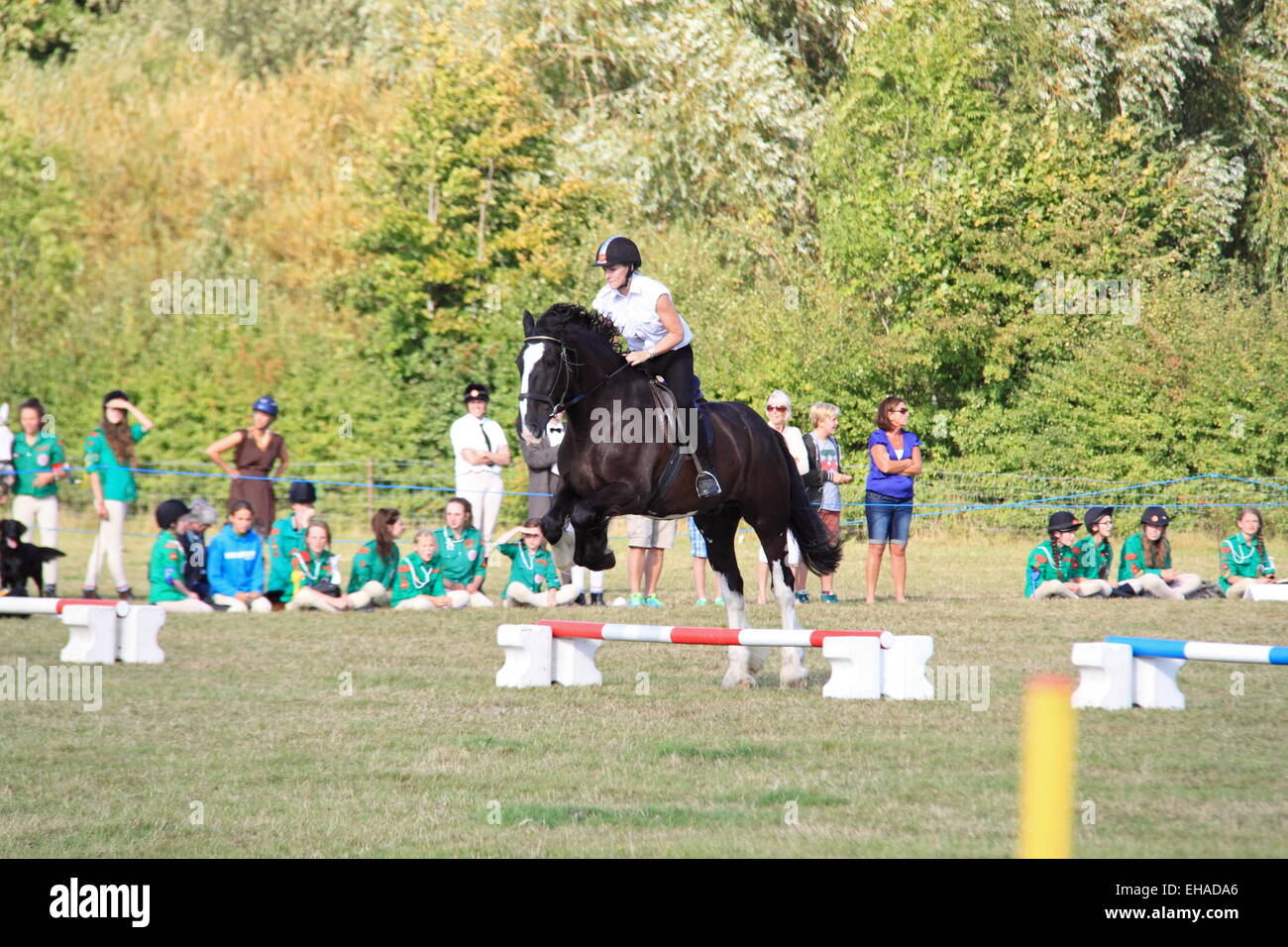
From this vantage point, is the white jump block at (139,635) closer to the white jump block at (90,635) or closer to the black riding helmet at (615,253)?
the white jump block at (90,635)

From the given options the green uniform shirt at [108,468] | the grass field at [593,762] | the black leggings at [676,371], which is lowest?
the grass field at [593,762]

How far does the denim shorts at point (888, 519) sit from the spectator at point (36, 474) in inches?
350

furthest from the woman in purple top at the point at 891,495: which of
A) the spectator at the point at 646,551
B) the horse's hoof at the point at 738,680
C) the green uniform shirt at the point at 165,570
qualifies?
the green uniform shirt at the point at 165,570

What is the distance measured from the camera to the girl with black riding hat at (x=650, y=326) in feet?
32.1

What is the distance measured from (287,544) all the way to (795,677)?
7.32m

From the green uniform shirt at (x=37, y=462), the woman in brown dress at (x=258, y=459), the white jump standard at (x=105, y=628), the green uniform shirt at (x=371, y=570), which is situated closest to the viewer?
the white jump standard at (x=105, y=628)

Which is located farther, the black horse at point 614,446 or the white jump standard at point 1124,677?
the black horse at point 614,446

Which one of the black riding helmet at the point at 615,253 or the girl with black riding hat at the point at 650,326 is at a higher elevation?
the black riding helmet at the point at 615,253

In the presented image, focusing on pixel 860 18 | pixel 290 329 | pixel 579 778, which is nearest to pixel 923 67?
pixel 860 18

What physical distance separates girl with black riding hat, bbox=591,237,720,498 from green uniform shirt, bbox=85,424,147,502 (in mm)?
7956

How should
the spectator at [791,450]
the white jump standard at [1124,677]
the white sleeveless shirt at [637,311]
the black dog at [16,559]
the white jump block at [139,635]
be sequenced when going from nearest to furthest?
the white jump standard at [1124,677], the white sleeveless shirt at [637,311], the white jump block at [139,635], the spectator at [791,450], the black dog at [16,559]

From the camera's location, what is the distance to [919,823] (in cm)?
596

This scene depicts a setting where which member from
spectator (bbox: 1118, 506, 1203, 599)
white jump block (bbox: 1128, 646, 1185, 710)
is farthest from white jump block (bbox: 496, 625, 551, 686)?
spectator (bbox: 1118, 506, 1203, 599)

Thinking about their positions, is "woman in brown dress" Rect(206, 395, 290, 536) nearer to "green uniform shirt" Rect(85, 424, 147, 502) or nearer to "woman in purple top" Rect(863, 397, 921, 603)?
"green uniform shirt" Rect(85, 424, 147, 502)
